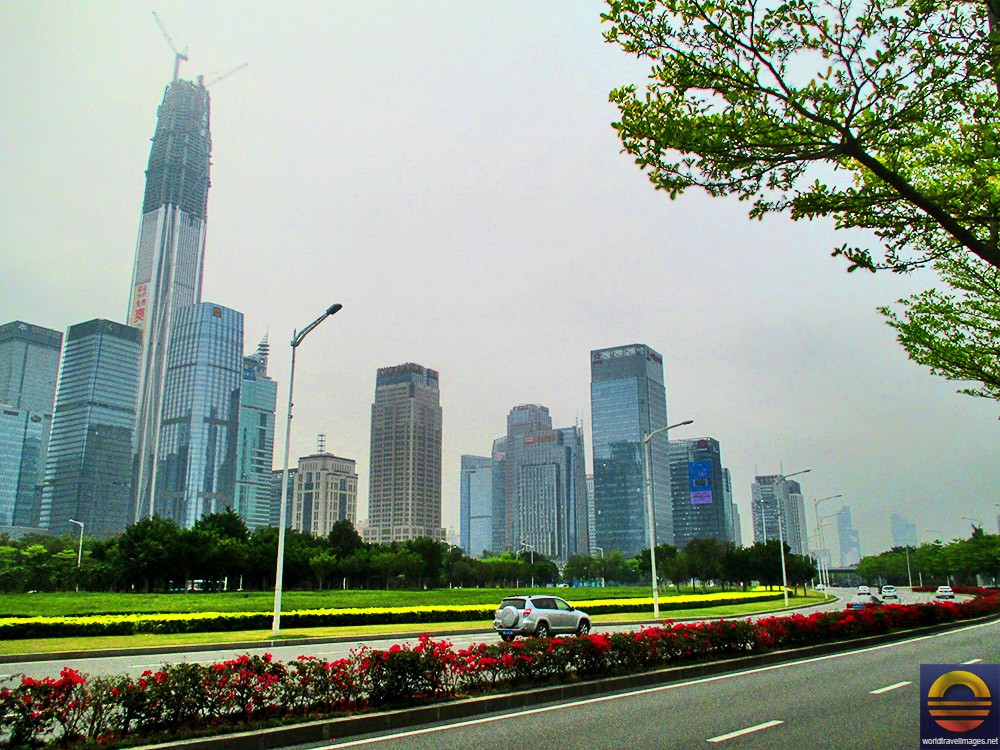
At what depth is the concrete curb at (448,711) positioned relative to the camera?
879 cm

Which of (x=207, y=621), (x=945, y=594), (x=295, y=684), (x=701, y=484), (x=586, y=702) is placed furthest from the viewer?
(x=701, y=484)

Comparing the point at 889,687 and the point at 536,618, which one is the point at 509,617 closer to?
the point at 536,618

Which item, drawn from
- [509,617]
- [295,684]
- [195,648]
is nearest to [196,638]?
[195,648]

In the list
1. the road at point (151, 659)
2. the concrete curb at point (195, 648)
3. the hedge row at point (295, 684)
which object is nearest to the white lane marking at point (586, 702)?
the hedge row at point (295, 684)

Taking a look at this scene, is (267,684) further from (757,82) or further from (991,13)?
(991,13)

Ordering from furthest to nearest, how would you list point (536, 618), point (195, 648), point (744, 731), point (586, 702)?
1. point (536, 618)
2. point (195, 648)
3. point (586, 702)
4. point (744, 731)

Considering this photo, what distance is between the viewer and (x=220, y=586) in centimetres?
10306

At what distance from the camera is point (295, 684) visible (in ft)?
33.4

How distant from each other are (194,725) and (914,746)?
810cm

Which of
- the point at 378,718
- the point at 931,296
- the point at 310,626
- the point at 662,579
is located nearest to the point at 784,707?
the point at 378,718

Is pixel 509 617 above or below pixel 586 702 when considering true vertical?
above

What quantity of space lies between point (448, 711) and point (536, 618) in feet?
51.3

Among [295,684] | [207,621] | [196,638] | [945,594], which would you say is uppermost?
[295,684]

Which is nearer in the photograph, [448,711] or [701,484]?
[448,711]
